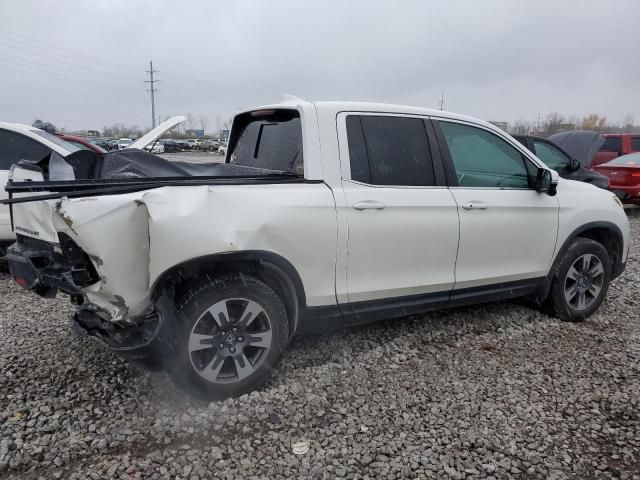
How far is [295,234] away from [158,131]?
1832 mm

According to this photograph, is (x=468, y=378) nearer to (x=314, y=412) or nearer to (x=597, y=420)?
(x=597, y=420)

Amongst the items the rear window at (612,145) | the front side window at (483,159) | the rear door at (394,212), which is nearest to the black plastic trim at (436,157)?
the rear door at (394,212)

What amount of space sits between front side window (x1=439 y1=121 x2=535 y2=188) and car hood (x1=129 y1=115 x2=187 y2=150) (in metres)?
2.20

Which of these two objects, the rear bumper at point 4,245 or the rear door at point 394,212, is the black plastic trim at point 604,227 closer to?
the rear door at point 394,212

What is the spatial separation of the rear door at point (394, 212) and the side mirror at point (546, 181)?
0.96 metres

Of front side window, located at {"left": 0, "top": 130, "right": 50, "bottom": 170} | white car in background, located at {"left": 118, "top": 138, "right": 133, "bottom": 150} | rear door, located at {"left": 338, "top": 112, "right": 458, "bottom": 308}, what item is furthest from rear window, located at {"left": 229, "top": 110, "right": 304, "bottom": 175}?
front side window, located at {"left": 0, "top": 130, "right": 50, "bottom": 170}

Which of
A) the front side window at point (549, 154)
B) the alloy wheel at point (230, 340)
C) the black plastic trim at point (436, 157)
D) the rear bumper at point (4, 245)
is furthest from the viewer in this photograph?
the front side window at point (549, 154)

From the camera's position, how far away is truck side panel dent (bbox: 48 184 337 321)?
2631 mm

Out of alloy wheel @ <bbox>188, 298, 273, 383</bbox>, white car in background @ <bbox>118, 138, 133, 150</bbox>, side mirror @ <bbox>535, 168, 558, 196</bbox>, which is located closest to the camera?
alloy wheel @ <bbox>188, 298, 273, 383</bbox>

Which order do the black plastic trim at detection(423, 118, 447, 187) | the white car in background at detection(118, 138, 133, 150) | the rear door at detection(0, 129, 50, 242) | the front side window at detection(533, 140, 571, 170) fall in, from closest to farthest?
the black plastic trim at detection(423, 118, 447, 187), the white car in background at detection(118, 138, 133, 150), the rear door at detection(0, 129, 50, 242), the front side window at detection(533, 140, 571, 170)

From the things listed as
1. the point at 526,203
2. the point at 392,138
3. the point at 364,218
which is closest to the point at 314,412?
the point at 364,218

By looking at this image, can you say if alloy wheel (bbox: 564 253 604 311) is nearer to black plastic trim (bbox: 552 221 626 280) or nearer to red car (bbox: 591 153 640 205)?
black plastic trim (bbox: 552 221 626 280)

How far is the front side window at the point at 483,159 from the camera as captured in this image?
13.0 feet

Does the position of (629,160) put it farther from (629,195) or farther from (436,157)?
(436,157)
